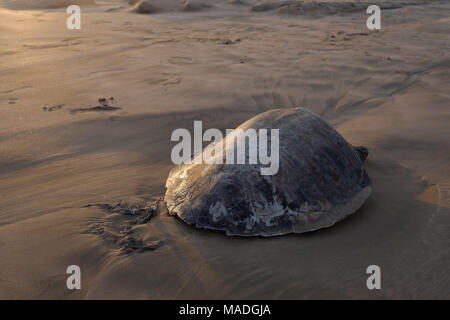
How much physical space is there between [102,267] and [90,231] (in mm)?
329

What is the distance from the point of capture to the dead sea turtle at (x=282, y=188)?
2.26m

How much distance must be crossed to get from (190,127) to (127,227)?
1.71 m

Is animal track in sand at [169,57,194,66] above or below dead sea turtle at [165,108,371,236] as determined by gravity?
above

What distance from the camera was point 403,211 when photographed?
8.41 feet

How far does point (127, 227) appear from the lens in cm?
237

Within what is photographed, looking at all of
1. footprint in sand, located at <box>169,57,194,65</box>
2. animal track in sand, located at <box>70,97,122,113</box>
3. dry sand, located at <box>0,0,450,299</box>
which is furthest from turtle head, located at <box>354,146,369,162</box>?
footprint in sand, located at <box>169,57,194,65</box>

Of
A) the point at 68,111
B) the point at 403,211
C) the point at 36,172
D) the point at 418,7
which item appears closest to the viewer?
the point at 403,211

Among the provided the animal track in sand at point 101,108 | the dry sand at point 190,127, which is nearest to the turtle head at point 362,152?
the dry sand at point 190,127

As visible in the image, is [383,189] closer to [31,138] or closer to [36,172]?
[36,172]

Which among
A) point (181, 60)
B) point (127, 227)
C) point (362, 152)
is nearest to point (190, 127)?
point (362, 152)

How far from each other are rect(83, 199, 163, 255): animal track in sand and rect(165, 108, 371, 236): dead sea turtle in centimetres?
16

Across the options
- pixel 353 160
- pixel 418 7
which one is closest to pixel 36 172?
pixel 353 160

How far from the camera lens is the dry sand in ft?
6.72

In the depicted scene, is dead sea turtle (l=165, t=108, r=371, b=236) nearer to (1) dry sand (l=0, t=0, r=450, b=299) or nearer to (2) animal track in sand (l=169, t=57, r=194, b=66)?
(1) dry sand (l=0, t=0, r=450, b=299)
